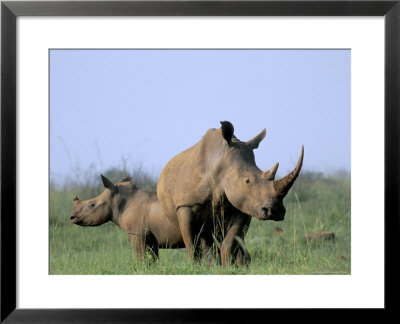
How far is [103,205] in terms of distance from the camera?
897 centimetres

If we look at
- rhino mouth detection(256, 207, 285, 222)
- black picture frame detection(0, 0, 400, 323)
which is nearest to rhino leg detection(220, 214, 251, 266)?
rhino mouth detection(256, 207, 285, 222)

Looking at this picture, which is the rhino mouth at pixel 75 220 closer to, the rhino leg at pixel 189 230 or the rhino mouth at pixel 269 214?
the rhino leg at pixel 189 230

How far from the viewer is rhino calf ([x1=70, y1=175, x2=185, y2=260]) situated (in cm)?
850

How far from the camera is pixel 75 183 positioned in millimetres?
8250

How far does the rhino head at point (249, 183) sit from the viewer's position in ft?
24.2

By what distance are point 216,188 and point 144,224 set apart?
1.23 metres

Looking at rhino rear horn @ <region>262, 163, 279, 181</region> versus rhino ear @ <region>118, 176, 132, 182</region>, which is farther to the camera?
rhino ear @ <region>118, 176, 132, 182</region>

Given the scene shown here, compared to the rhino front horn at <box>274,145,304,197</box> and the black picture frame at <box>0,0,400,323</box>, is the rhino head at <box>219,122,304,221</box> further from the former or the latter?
the black picture frame at <box>0,0,400,323</box>

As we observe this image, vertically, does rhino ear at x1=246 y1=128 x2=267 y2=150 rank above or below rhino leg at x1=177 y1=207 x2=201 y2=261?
above

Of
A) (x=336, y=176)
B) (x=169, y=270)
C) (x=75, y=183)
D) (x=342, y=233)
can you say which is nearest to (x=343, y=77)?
(x=336, y=176)

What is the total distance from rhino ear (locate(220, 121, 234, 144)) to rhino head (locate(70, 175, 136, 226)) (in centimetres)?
165

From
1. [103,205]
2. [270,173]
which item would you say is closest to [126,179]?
[103,205]

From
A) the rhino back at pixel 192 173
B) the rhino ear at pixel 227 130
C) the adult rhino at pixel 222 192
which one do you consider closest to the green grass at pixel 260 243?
the adult rhino at pixel 222 192

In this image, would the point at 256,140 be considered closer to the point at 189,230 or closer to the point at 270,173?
the point at 270,173
